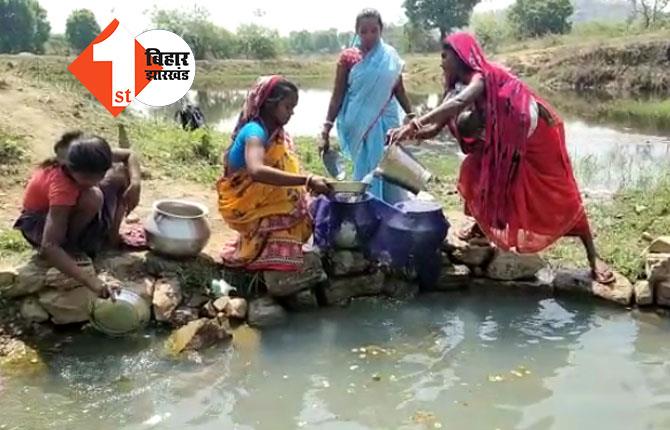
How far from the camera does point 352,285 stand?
4.31 m

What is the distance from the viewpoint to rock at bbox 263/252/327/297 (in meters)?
4.07

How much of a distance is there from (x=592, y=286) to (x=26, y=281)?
9.96ft

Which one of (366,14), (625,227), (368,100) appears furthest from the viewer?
(625,227)

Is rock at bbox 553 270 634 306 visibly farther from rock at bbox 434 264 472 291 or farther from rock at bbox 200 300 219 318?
rock at bbox 200 300 219 318

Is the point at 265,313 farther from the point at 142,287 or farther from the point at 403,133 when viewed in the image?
the point at 403,133

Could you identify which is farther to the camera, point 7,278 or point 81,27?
point 81,27

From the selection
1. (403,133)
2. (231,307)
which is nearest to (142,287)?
(231,307)

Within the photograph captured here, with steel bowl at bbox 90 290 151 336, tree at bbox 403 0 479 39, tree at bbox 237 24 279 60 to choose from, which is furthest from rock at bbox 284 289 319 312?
tree at bbox 237 24 279 60

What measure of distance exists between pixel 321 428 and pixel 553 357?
1.29 meters

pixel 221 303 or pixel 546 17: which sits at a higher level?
pixel 546 17

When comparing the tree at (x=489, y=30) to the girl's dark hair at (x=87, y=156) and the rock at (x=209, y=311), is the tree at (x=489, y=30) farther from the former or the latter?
A: the girl's dark hair at (x=87, y=156)

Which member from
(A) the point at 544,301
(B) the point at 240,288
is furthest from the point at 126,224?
(A) the point at 544,301

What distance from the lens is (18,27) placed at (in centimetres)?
4981

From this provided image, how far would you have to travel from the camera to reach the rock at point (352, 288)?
14.0ft
